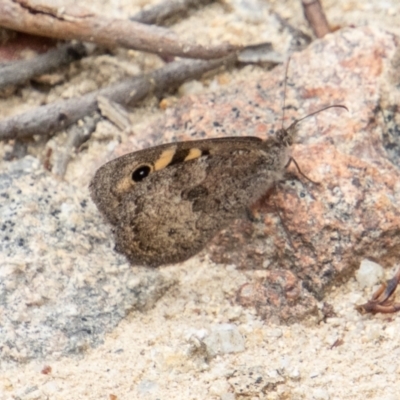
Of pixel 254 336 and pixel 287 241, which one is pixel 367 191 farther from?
pixel 254 336

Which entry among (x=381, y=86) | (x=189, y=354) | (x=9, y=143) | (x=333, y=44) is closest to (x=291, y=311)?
(x=189, y=354)

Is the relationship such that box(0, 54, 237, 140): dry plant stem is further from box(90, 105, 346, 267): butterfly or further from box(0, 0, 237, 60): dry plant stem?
box(90, 105, 346, 267): butterfly

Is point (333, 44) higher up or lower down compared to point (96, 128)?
Result: higher up

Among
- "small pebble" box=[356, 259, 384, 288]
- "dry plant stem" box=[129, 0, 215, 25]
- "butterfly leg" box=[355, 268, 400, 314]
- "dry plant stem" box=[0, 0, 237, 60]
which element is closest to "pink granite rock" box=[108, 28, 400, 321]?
"small pebble" box=[356, 259, 384, 288]

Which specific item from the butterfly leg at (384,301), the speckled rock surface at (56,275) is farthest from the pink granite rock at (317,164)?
the speckled rock surface at (56,275)

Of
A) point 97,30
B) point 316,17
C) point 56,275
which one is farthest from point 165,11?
point 56,275

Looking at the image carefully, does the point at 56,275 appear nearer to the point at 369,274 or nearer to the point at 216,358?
the point at 216,358
